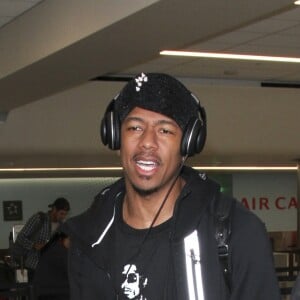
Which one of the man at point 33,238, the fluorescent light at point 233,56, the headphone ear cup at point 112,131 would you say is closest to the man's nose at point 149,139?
the headphone ear cup at point 112,131

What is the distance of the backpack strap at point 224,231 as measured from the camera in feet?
6.63

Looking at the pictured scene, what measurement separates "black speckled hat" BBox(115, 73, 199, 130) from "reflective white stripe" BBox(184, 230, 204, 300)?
0.30m

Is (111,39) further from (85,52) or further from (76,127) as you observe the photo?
(76,127)

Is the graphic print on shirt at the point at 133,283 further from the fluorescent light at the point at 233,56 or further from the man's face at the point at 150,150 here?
the fluorescent light at the point at 233,56

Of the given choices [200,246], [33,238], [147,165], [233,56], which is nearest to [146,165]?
[147,165]

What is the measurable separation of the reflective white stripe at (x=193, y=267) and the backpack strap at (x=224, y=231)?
70 millimetres

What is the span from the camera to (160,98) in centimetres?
215

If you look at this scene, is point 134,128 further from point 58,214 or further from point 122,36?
point 58,214

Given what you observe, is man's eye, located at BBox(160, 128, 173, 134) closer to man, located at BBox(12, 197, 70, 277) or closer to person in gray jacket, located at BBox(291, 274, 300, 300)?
person in gray jacket, located at BBox(291, 274, 300, 300)

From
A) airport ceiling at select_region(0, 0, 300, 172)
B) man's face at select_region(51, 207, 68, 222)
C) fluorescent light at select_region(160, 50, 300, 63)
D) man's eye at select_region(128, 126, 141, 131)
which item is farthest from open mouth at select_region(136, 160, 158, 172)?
man's face at select_region(51, 207, 68, 222)

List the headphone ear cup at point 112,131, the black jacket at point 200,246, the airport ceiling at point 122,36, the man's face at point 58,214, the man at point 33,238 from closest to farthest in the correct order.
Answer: the black jacket at point 200,246 → the headphone ear cup at point 112,131 → the airport ceiling at point 122,36 → the man at point 33,238 → the man's face at point 58,214

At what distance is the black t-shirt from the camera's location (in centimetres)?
210

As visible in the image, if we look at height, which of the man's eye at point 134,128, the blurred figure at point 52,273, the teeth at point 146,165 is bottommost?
the blurred figure at point 52,273

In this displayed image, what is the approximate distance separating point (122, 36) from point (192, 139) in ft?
13.3
